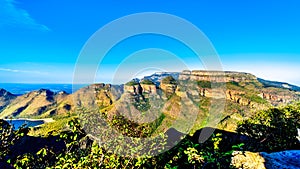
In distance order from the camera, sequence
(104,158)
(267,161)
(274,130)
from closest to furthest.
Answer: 1. (104,158)
2. (267,161)
3. (274,130)

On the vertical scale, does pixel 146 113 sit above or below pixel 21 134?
above

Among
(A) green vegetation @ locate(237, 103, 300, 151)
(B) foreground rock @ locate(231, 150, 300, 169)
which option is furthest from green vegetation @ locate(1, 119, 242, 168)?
(A) green vegetation @ locate(237, 103, 300, 151)

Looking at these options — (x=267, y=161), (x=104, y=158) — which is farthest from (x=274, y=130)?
(x=104, y=158)

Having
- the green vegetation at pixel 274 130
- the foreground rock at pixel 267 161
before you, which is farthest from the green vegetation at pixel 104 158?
the green vegetation at pixel 274 130

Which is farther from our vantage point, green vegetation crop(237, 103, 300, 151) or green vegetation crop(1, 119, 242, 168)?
green vegetation crop(237, 103, 300, 151)

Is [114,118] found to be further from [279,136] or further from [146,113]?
[279,136]

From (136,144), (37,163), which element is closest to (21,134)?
(37,163)

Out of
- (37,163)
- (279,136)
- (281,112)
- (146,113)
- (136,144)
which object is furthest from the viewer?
(281,112)

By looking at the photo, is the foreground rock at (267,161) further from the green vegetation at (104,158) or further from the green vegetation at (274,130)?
the green vegetation at (274,130)

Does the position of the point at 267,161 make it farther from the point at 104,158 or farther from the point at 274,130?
the point at 274,130

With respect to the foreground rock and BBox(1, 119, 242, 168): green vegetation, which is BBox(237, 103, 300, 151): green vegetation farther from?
BBox(1, 119, 242, 168): green vegetation

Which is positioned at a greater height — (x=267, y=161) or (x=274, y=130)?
(x=267, y=161)
